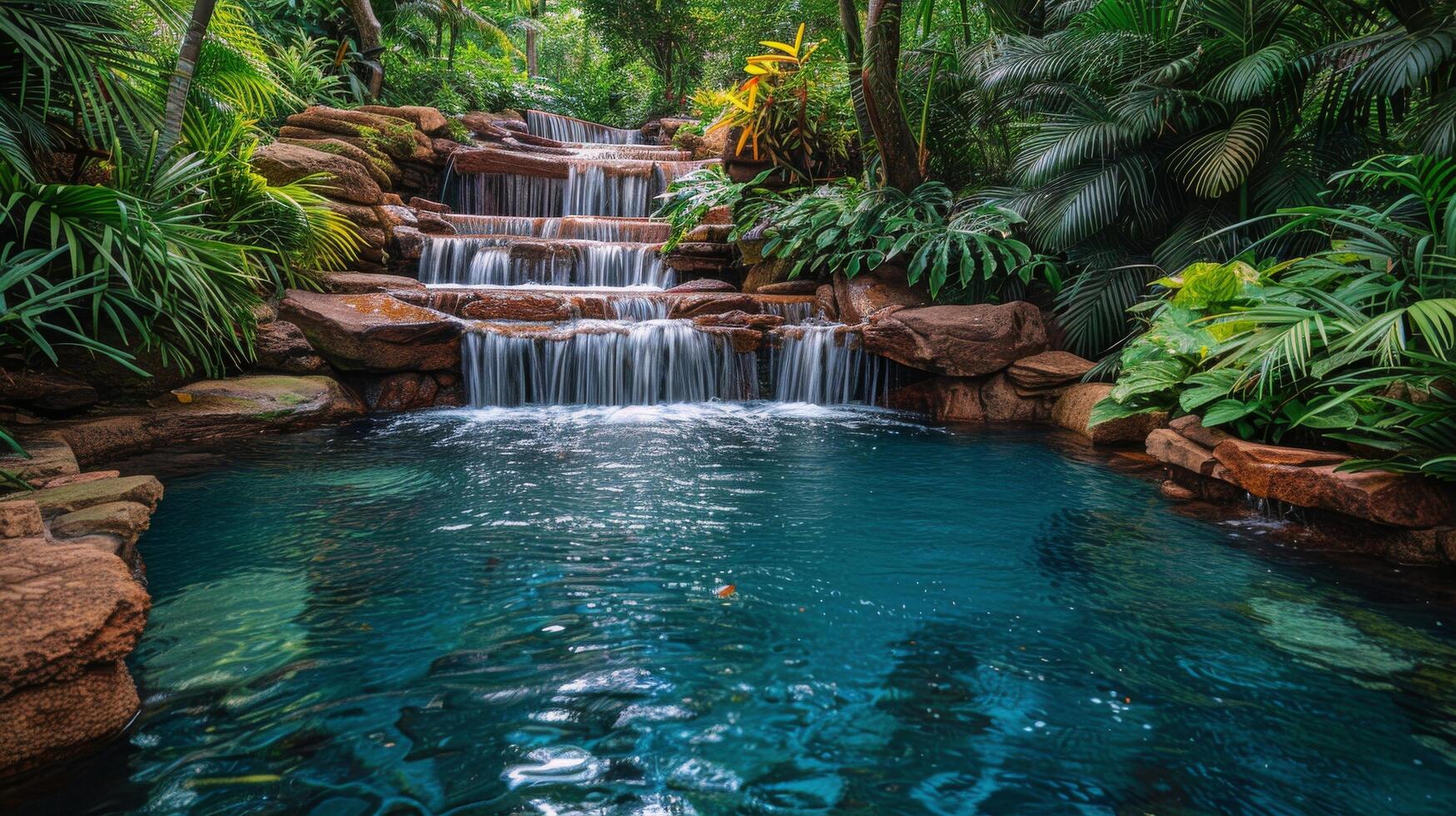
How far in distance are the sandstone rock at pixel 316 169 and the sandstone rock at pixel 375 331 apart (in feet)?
5.55

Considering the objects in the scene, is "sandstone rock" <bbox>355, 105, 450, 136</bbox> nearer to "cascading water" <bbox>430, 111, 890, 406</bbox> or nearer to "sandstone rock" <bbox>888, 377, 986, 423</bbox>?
"cascading water" <bbox>430, 111, 890, 406</bbox>

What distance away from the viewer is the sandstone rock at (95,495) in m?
2.78

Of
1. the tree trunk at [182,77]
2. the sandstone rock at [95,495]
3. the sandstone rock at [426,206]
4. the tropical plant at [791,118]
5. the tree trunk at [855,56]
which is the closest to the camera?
the sandstone rock at [95,495]

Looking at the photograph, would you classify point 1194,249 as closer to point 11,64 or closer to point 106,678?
point 106,678

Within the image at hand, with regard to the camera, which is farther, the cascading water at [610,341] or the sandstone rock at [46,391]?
the cascading water at [610,341]

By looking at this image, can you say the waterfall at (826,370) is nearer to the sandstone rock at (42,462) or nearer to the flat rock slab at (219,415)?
the flat rock slab at (219,415)

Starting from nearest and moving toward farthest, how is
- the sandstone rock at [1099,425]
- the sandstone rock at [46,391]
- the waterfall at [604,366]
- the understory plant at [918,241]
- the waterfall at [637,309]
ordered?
1. the sandstone rock at [46,391]
2. the sandstone rock at [1099,425]
3. the waterfall at [604,366]
4. the understory plant at [918,241]
5. the waterfall at [637,309]

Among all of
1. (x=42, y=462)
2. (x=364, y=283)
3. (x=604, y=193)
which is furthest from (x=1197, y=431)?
(x=604, y=193)

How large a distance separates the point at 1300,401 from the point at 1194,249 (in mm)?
2950

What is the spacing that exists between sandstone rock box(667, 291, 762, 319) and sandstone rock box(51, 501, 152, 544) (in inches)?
247

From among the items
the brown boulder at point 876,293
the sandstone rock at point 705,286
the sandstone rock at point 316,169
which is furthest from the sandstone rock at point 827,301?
the sandstone rock at point 316,169

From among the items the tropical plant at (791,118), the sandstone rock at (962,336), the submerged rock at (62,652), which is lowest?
the submerged rock at (62,652)

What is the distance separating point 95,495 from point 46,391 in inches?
113

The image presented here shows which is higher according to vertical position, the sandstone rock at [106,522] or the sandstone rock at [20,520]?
the sandstone rock at [20,520]
